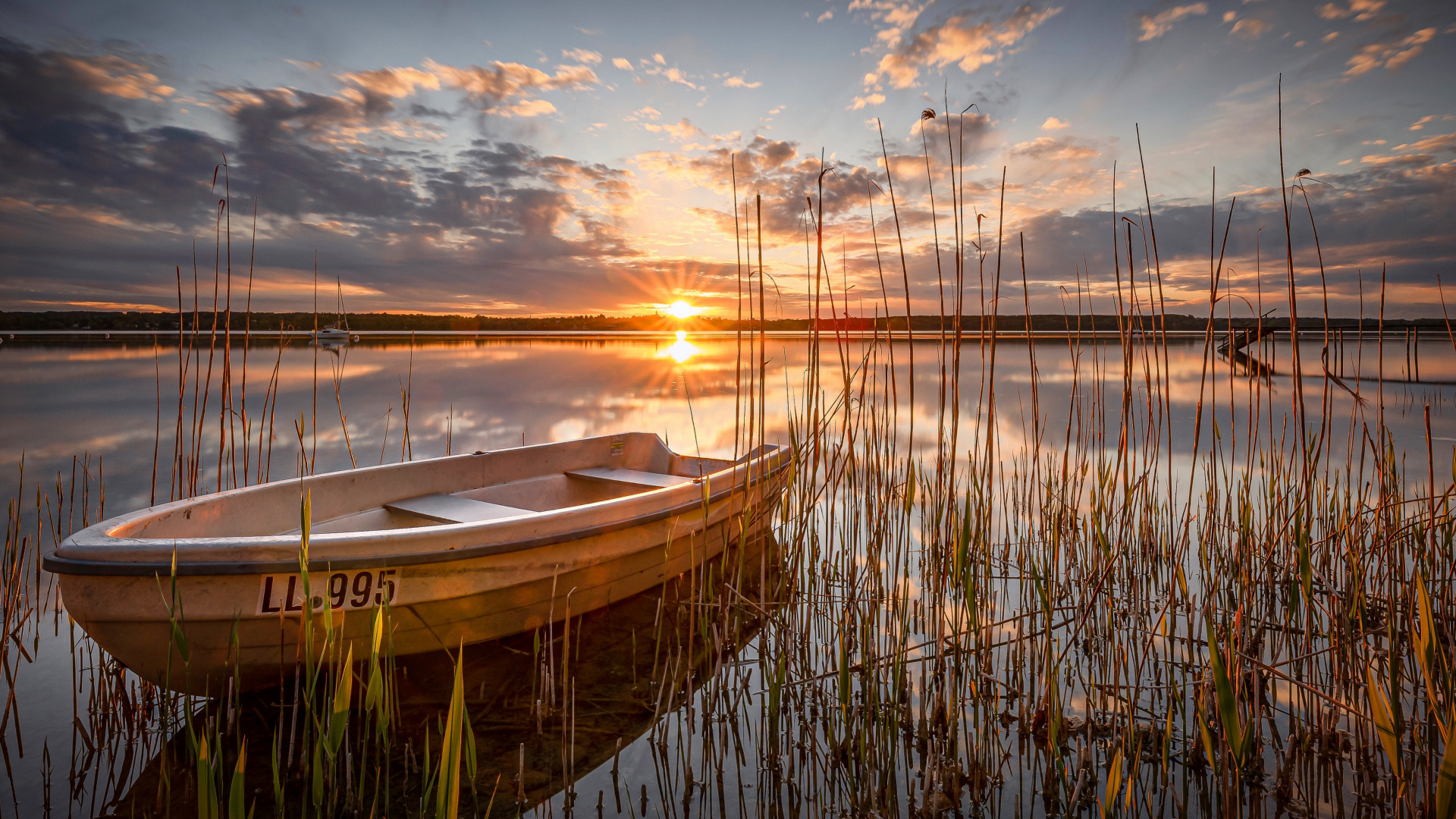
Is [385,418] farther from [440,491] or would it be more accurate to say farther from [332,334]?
[332,334]

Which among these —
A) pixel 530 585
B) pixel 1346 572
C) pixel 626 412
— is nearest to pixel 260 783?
pixel 530 585

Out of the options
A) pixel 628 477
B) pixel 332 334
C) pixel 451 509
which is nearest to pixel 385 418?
pixel 628 477

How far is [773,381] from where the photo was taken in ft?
78.1

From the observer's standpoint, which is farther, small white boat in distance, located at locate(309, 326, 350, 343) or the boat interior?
small white boat in distance, located at locate(309, 326, 350, 343)

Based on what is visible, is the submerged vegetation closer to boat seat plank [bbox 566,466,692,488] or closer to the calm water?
the calm water

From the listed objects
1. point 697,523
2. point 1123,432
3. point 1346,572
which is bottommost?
point 1346,572

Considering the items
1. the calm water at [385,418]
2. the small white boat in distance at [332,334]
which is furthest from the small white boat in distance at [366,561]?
the small white boat in distance at [332,334]

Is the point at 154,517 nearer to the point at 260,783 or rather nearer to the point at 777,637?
the point at 260,783

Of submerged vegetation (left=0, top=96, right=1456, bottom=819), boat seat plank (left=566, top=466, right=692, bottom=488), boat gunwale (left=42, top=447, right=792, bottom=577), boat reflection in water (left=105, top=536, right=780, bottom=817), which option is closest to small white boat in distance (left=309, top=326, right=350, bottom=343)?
submerged vegetation (left=0, top=96, right=1456, bottom=819)

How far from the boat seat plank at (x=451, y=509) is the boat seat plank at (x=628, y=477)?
114cm

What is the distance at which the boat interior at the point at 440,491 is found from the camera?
3.22m

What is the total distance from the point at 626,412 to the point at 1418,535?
11923 millimetres

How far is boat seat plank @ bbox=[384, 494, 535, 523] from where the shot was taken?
404 cm

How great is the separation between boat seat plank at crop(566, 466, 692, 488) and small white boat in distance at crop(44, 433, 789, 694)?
0.75m
